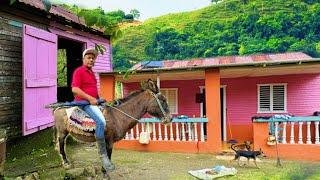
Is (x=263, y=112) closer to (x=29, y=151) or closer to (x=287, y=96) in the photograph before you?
(x=287, y=96)

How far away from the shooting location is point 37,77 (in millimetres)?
8391

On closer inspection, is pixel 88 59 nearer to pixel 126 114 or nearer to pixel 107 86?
pixel 126 114

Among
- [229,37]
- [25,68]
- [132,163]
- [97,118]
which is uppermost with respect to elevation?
[229,37]

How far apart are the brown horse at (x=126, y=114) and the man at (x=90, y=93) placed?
8.2 inches

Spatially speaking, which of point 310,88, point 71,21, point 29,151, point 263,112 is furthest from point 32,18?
point 310,88

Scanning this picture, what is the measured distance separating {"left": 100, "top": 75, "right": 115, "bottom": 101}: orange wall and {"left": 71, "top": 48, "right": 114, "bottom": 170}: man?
5.56 m

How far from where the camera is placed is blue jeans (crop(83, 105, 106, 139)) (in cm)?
540

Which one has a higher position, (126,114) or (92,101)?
(92,101)

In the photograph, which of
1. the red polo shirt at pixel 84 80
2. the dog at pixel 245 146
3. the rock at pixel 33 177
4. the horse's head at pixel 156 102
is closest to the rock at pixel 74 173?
the rock at pixel 33 177

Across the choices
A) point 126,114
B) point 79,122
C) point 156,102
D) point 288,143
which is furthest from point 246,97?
point 79,122

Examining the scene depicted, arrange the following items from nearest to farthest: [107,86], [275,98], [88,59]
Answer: [88,59] → [107,86] → [275,98]

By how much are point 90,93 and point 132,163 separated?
334 cm

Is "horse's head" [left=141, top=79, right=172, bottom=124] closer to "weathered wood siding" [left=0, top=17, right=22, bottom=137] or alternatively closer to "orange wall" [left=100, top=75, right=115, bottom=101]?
"weathered wood siding" [left=0, top=17, right=22, bottom=137]

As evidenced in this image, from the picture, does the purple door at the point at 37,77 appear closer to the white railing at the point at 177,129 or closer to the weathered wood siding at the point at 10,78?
the weathered wood siding at the point at 10,78
